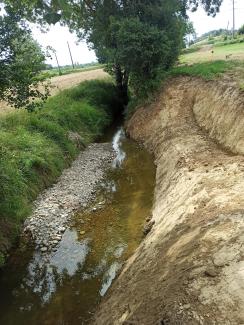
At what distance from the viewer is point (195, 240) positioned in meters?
8.20

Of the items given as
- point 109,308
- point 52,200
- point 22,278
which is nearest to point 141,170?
point 52,200

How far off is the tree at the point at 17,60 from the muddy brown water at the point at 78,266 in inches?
184

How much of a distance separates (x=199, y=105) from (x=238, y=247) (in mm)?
14012

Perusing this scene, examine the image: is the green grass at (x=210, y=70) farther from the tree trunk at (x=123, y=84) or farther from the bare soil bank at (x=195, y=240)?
the tree trunk at (x=123, y=84)

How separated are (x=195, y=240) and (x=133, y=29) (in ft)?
55.7

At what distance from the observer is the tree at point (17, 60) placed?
31.9 ft

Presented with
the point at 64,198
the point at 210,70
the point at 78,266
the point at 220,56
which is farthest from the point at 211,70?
the point at 78,266

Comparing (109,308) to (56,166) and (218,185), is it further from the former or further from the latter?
(56,166)

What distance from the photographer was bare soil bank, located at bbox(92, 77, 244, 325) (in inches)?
254

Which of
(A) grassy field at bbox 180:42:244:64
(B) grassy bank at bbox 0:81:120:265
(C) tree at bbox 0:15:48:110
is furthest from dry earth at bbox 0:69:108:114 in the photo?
(C) tree at bbox 0:15:48:110

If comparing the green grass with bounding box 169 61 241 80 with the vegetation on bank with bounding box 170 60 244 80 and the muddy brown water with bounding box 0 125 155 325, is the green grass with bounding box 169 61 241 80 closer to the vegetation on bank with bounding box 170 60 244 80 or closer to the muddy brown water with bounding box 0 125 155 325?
the vegetation on bank with bounding box 170 60 244 80

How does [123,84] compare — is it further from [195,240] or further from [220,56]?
[195,240]

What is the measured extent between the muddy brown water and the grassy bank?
0.92 meters

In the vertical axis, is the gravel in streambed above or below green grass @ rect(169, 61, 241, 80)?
below
